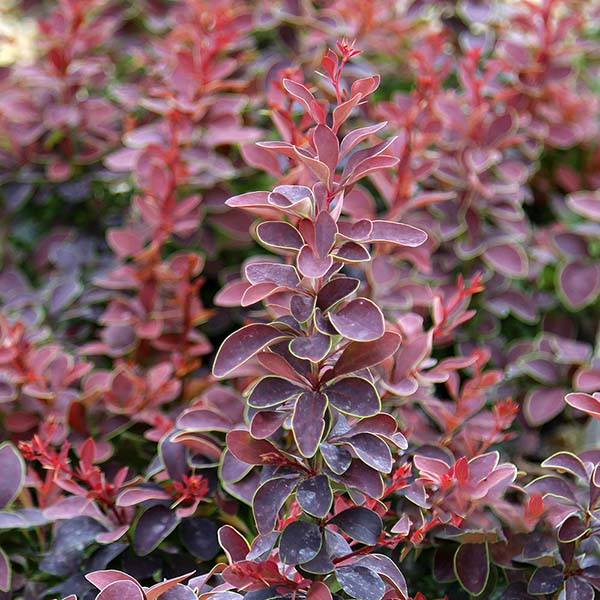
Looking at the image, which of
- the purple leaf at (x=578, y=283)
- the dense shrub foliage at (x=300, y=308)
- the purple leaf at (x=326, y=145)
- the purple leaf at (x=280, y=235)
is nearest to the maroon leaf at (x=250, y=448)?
the dense shrub foliage at (x=300, y=308)

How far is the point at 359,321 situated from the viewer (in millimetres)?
964

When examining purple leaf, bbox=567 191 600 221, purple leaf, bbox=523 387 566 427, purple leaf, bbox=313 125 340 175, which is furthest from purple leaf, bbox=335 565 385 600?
purple leaf, bbox=567 191 600 221

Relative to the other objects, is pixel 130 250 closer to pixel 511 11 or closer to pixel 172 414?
pixel 172 414

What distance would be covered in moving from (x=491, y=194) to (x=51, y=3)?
1510mm

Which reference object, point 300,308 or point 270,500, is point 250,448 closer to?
point 270,500

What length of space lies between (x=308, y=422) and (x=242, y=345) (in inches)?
4.6

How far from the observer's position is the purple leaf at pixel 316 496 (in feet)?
3.06

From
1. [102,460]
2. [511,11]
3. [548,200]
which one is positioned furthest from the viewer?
[511,11]

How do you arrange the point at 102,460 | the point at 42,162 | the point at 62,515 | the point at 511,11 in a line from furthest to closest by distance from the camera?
the point at 511,11 → the point at 42,162 → the point at 102,460 → the point at 62,515

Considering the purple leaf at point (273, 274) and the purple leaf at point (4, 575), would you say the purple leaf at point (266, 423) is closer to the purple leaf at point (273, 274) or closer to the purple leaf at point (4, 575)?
the purple leaf at point (273, 274)

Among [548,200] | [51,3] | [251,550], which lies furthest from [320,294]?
[51,3]

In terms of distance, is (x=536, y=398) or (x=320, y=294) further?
(x=536, y=398)

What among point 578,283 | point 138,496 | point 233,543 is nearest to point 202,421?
point 138,496

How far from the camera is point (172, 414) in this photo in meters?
1.45
